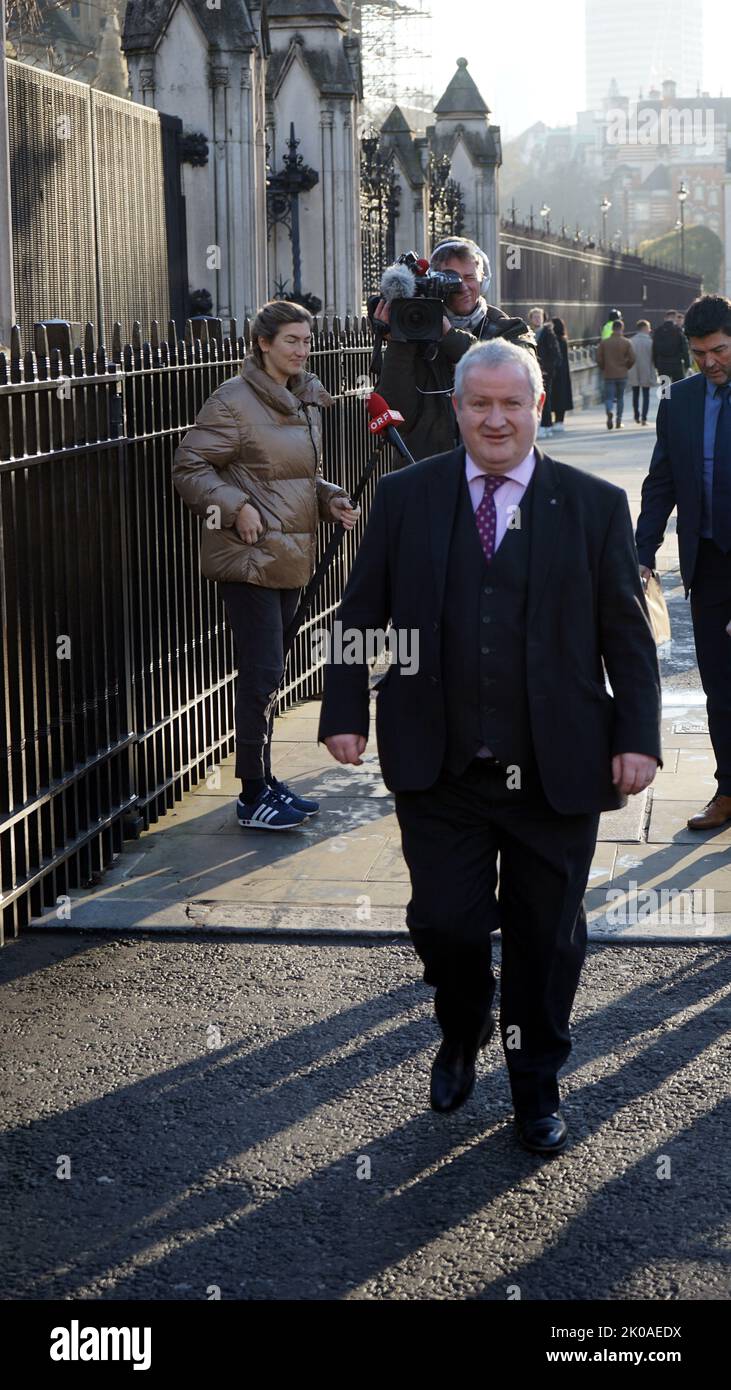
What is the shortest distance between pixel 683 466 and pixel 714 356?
43cm

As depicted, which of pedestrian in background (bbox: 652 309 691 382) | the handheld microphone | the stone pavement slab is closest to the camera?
the stone pavement slab

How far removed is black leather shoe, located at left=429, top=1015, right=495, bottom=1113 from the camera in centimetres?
438

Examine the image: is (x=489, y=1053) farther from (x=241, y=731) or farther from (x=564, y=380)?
(x=564, y=380)

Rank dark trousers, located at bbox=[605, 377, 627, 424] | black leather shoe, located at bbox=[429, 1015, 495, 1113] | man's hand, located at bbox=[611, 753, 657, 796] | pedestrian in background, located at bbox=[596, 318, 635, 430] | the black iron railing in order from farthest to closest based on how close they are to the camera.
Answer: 1. dark trousers, located at bbox=[605, 377, 627, 424]
2. pedestrian in background, located at bbox=[596, 318, 635, 430]
3. the black iron railing
4. black leather shoe, located at bbox=[429, 1015, 495, 1113]
5. man's hand, located at bbox=[611, 753, 657, 796]

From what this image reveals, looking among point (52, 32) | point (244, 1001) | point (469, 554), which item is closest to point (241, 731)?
point (244, 1001)

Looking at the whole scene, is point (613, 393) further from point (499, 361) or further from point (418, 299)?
point (499, 361)

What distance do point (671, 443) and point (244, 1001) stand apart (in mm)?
2820

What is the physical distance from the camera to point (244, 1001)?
5195mm

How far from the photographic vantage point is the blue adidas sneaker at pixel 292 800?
6.98 meters

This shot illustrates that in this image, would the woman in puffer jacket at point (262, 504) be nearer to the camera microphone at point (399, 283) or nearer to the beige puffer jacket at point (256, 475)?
the beige puffer jacket at point (256, 475)

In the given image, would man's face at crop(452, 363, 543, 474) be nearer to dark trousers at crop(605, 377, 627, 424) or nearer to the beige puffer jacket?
the beige puffer jacket

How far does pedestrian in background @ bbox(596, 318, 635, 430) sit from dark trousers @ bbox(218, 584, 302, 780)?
70.2 ft

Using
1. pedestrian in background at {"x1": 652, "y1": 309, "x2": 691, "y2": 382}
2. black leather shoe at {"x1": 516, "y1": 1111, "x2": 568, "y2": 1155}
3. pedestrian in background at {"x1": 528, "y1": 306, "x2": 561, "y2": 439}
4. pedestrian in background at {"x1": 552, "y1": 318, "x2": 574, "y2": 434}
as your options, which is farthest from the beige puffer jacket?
pedestrian in background at {"x1": 652, "y1": 309, "x2": 691, "y2": 382}

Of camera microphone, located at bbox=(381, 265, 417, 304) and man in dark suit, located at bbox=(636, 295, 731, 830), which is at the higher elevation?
camera microphone, located at bbox=(381, 265, 417, 304)
